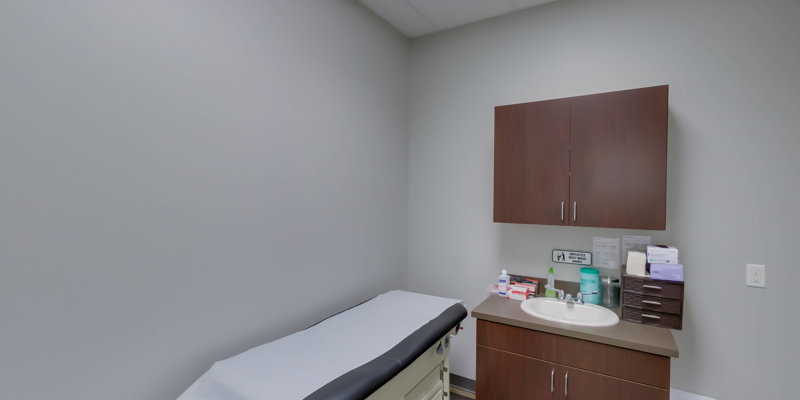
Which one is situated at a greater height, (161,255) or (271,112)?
(271,112)

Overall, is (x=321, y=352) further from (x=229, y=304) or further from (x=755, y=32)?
(x=755, y=32)

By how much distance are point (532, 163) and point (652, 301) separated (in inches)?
36.8

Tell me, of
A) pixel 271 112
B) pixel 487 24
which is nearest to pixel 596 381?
pixel 271 112

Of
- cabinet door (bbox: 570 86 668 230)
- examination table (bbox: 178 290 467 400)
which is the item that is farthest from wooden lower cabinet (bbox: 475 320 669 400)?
cabinet door (bbox: 570 86 668 230)

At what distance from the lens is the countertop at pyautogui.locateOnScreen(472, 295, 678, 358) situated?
154cm

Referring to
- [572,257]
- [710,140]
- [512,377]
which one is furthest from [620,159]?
[512,377]

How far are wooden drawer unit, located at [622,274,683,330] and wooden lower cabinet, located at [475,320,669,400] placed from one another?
0.27 metres

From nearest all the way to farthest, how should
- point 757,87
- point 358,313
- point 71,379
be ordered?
point 71,379 < point 757,87 < point 358,313

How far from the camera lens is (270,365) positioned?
4.23 feet

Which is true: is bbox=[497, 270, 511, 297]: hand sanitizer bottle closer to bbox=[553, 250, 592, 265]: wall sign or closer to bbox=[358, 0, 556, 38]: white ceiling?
bbox=[553, 250, 592, 265]: wall sign

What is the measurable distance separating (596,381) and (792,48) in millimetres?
1898

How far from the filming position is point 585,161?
1877 millimetres

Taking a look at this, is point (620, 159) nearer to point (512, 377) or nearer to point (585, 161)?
point (585, 161)

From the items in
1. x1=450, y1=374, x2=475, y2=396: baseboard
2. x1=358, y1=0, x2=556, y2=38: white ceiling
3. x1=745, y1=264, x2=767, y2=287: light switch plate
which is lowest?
x1=450, y1=374, x2=475, y2=396: baseboard
